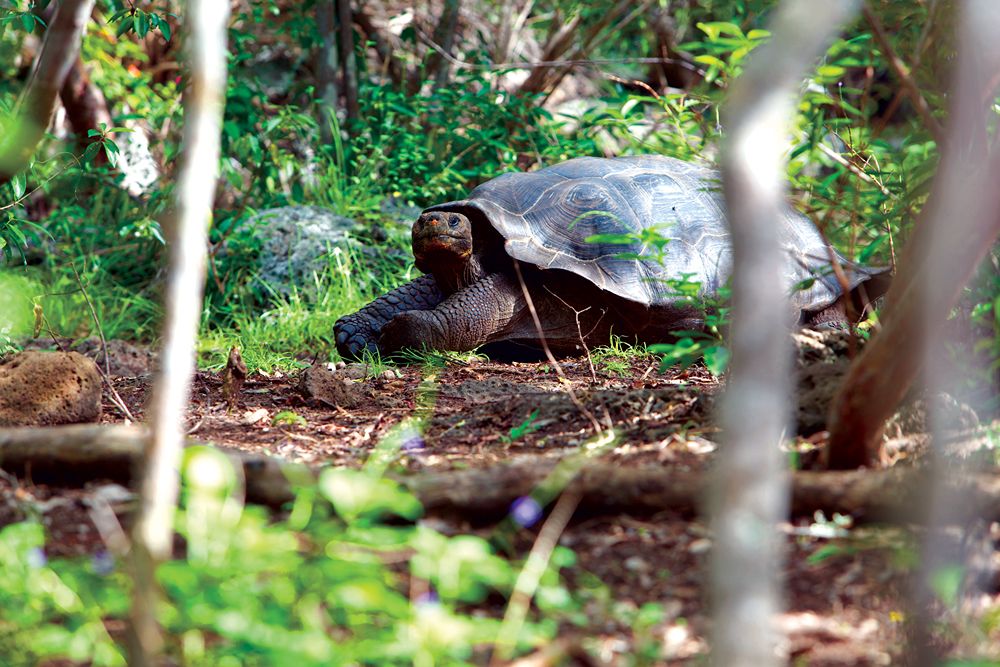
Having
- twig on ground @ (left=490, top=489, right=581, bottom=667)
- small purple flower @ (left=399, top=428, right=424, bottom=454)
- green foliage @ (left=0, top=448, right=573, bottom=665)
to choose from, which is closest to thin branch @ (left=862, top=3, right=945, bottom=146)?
twig on ground @ (left=490, top=489, right=581, bottom=667)

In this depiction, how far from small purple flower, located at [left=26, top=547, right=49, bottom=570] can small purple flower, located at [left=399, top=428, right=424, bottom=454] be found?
1.22 metres

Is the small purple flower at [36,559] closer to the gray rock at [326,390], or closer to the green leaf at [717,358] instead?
the green leaf at [717,358]

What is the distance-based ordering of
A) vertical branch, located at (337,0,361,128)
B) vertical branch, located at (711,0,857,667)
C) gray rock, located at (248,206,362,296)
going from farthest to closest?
vertical branch, located at (337,0,361,128) → gray rock, located at (248,206,362,296) → vertical branch, located at (711,0,857,667)

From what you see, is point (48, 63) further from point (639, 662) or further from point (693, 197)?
point (693, 197)

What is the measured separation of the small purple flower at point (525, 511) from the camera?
2.04 m

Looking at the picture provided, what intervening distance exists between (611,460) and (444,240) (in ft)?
9.05

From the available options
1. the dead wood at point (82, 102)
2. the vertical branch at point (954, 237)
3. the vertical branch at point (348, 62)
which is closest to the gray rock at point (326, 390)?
the vertical branch at point (954, 237)

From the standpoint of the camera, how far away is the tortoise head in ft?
16.7

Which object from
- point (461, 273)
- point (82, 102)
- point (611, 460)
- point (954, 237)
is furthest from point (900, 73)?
point (82, 102)

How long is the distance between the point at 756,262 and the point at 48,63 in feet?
8.39

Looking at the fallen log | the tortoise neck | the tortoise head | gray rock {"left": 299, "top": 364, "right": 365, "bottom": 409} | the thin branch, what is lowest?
gray rock {"left": 299, "top": 364, "right": 365, "bottom": 409}

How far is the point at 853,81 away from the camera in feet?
34.5

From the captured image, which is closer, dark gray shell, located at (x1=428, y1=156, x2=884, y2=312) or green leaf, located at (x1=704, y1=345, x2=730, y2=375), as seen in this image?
green leaf, located at (x1=704, y1=345, x2=730, y2=375)

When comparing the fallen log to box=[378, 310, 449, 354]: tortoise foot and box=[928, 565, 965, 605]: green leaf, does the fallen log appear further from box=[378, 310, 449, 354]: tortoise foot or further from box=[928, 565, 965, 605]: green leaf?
box=[378, 310, 449, 354]: tortoise foot
